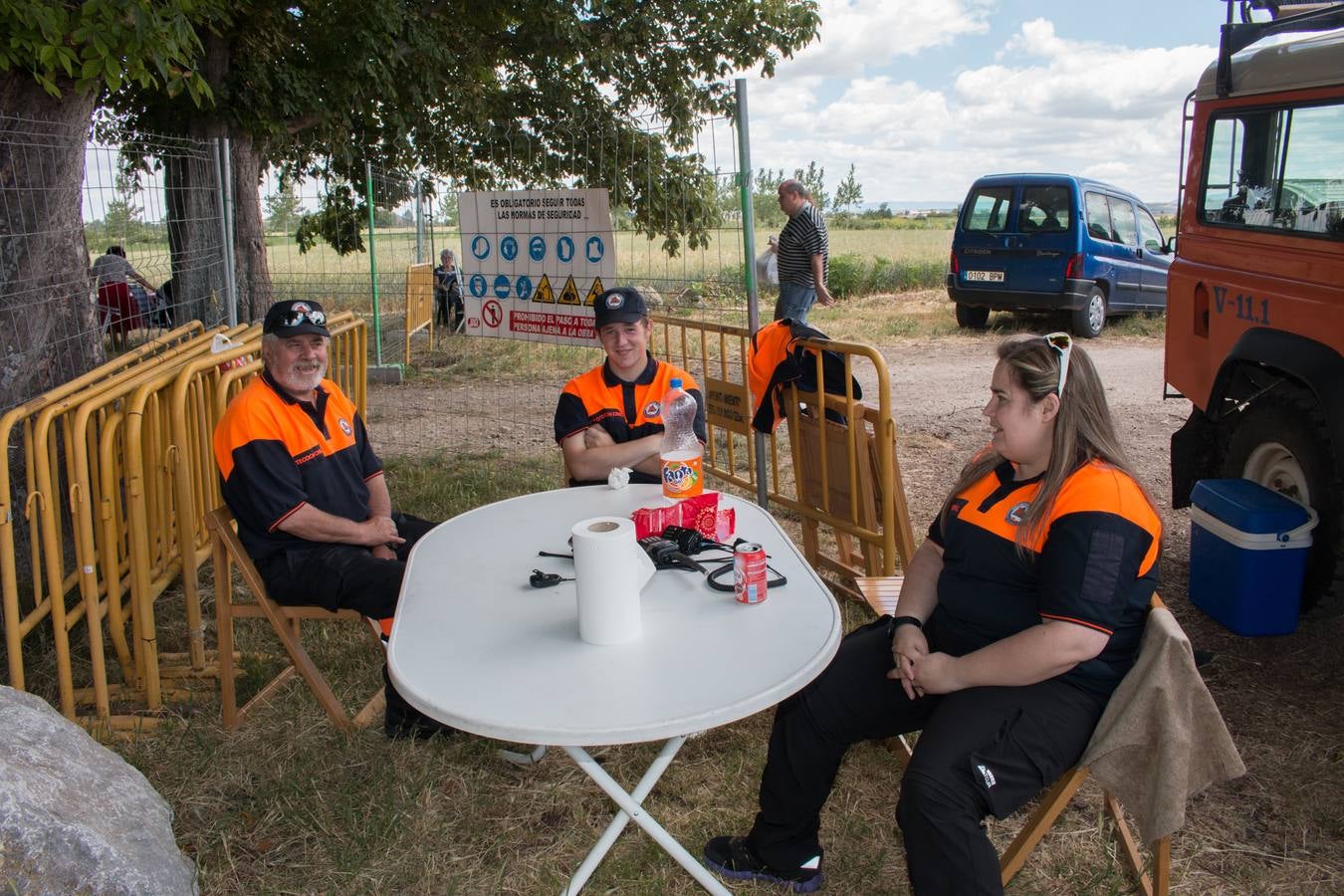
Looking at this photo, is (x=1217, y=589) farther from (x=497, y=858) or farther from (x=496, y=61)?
(x=496, y=61)

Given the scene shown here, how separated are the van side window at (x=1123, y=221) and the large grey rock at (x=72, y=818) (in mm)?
12890

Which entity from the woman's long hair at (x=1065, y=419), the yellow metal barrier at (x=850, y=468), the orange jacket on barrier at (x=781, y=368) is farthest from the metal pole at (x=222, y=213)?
the woman's long hair at (x=1065, y=419)

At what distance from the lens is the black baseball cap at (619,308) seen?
3803 millimetres

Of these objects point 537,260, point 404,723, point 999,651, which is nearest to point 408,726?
point 404,723

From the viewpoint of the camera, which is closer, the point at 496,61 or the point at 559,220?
the point at 559,220

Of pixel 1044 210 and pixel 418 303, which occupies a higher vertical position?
pixel 1044 210

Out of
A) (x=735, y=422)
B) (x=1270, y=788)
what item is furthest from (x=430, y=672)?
(x=735, y=422)

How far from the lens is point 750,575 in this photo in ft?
7.74

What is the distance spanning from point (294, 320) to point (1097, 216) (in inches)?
452

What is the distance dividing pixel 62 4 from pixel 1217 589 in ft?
18.3

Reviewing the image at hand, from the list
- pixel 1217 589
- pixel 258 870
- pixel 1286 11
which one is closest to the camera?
pixel 258 870

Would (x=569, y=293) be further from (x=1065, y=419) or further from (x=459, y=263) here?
(x=1065, y=419)

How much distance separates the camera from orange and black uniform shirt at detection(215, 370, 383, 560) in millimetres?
3230

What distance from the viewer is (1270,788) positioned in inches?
123
